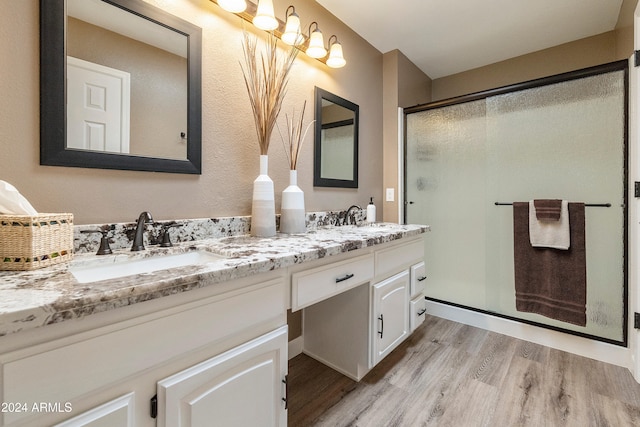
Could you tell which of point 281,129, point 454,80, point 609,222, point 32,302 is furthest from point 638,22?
point 32,302

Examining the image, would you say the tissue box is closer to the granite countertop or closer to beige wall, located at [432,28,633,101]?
the granite countertop

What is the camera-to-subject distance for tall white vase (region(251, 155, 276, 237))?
133 centimetres

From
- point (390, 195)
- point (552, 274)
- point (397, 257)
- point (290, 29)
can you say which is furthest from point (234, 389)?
point (552, 274)

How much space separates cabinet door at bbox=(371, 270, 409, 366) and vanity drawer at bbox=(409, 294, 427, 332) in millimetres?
49

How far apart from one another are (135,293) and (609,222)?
97.5 inches

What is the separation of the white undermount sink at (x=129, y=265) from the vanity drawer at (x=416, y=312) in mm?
1316

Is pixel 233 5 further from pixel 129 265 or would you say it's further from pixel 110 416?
pixel 110 416

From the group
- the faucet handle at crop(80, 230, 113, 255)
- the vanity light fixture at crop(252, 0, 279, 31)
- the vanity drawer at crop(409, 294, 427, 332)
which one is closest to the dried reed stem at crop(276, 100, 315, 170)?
the vanity light fixture at crop(252, 0, 279, 31)

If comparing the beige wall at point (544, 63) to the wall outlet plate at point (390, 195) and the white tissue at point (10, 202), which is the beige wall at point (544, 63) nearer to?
the wall outlet plate at point (390, 195)

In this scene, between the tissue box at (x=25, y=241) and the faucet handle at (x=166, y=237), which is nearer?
the tissue box at (x=25, y=241)

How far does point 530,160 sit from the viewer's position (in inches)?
79.6

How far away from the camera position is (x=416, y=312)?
1.84 meters

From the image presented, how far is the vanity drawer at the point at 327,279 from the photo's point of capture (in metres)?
1.02

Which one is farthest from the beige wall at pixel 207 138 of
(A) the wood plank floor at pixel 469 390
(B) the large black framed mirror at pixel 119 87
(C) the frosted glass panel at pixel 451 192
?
(A) the wood plank floor at pixel 469 390
